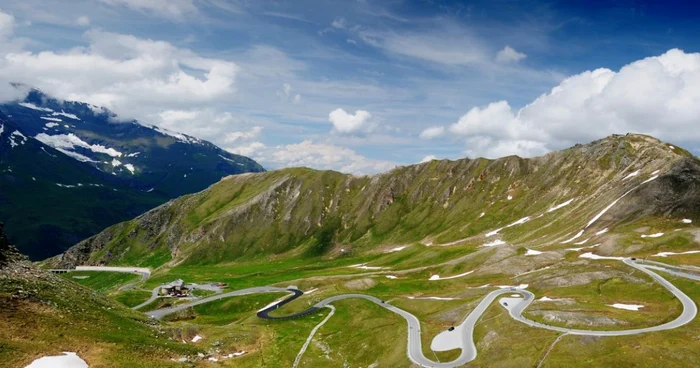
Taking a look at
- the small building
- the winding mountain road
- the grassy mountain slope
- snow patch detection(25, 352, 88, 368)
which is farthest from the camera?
the small building

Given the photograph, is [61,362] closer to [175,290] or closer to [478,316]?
[478,316]

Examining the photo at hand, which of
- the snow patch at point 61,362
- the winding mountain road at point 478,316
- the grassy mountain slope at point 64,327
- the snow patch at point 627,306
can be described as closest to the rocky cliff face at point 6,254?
the grassy mountain slope at point 64,327

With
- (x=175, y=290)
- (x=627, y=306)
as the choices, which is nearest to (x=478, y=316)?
(x=627, y=306)

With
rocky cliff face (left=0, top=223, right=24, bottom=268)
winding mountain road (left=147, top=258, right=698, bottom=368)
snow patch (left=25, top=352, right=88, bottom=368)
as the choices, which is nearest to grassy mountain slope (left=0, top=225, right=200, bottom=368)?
rocky cliff face (left=0, top=223, right=24, bottom=268)

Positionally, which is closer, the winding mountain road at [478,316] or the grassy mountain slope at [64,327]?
the grassy mountain slope at [64,327]

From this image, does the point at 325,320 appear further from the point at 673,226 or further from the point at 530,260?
the point at 673,226

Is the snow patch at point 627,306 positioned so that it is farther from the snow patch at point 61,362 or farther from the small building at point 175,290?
the small building at point 175,290

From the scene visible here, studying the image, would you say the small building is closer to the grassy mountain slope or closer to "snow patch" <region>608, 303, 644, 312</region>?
the grassy mountain slope

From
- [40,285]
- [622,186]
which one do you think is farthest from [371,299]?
[622,186]

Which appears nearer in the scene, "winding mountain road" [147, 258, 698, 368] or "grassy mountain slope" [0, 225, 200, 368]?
"grassy mountain slope" [0, 225, 200, 368]

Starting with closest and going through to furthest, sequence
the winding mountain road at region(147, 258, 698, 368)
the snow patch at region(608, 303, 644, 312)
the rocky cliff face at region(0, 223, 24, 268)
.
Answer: the winding mountain road at region(147, 258, 698, 368) < the rocky cliff face at region(0, 223, 24, 268) < the snow patch at region(608, 303, 644, 312)

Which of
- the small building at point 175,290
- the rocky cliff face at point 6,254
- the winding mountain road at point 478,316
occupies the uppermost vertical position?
the rocky cliff face at point 6,254

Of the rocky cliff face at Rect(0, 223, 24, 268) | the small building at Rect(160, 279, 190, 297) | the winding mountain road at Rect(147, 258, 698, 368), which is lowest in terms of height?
the small building at Rect(160, 279, 190, 297)
